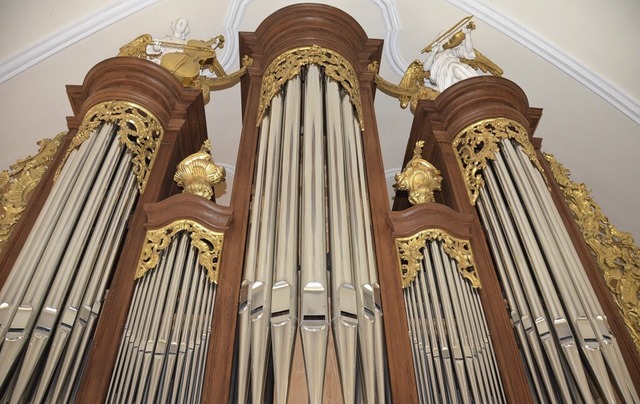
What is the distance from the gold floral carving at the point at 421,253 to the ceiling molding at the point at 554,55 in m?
2.98

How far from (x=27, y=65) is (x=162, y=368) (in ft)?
12.2

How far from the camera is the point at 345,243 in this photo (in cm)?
302

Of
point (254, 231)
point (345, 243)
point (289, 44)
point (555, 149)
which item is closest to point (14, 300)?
point (254, 231)

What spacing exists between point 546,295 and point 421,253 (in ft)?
1.97

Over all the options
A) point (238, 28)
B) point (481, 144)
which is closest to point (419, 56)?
point (238, 28)

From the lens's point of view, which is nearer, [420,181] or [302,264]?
[302,264]

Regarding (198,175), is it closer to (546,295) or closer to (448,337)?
(448,337)

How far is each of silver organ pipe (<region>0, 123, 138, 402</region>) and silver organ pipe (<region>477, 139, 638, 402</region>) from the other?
1840 mm

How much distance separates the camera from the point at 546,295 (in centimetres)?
296

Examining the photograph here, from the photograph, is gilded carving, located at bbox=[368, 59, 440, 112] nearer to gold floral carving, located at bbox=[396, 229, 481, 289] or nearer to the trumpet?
the trumpet

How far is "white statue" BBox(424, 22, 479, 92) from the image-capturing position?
4.66 metres

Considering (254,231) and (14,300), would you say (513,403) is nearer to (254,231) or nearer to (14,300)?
(254,231)

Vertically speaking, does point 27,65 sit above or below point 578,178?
above

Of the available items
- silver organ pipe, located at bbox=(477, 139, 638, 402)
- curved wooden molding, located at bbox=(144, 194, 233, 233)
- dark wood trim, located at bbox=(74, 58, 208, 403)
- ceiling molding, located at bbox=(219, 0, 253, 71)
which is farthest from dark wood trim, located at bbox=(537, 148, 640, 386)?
ceiling molding, located at bbox=(219, 0, 253, 71)
